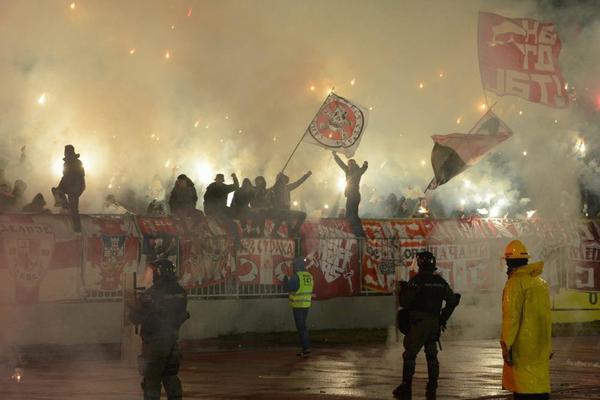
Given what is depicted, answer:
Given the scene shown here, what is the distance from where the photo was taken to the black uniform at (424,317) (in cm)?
1141

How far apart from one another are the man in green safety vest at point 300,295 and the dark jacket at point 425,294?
4882mm

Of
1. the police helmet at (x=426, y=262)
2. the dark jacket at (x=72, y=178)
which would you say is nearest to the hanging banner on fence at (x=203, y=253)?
the dark jacket at (x=72, y=178)

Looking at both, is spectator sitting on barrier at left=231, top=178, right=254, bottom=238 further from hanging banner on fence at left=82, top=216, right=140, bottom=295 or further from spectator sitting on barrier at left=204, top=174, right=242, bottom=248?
hanging banner on fence at left=82, top=216, right=140, bottom=295

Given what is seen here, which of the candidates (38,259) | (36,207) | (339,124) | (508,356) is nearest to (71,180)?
(36,207)

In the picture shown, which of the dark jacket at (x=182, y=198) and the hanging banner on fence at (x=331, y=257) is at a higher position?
the dark jacket at (x=182, y=198)

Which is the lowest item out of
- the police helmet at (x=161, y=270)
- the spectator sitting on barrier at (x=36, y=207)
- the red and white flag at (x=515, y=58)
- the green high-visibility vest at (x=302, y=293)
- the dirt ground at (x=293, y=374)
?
the dirt ground at (x=293, y=374)

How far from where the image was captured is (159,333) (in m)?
8.72

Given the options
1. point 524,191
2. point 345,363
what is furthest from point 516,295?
point 524,191

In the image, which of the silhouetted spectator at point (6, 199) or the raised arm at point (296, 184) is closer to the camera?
the silhouetted spectator at point (6, 199)

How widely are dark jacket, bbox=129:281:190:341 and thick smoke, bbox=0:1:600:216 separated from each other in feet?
54.9

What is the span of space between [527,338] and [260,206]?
42.6ft

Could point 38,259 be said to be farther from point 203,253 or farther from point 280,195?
point 280,195

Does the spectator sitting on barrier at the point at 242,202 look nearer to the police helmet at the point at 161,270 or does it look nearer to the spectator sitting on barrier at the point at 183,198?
the spectator sitting on barrier at the point at 183,198

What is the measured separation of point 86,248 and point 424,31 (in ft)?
64.7
